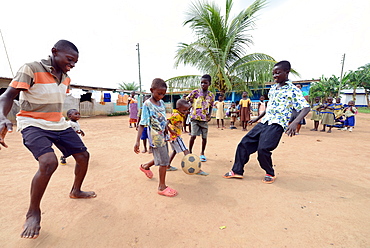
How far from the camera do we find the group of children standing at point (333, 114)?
29.4ft

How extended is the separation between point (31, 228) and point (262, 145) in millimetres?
3061

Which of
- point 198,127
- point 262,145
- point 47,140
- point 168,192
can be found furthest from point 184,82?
point 47,140

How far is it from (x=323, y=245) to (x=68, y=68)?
3.15m

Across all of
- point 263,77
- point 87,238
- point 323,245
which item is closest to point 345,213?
point 323,245

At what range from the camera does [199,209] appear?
2.26 m

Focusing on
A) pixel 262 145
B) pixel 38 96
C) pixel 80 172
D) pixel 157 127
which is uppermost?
pixel 38 96

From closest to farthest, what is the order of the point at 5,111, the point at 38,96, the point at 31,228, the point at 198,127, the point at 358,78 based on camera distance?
the point at 5,111
the point at 31,228
the point at 38,96
the point at 198,127
the point at 358,78

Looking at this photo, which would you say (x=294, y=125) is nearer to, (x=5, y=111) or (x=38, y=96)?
(x=38, y=96)

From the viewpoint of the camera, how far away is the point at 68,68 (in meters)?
2.04

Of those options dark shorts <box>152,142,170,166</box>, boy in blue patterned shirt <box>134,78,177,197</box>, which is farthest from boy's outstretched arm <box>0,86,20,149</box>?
dark shorts <box>152,142,170,166</box>

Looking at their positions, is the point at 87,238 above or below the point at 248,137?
below

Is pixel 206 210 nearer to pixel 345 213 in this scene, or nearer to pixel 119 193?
pixel 119 193

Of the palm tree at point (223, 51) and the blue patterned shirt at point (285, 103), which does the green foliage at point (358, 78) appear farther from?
the blue patterned shirt at point (285, 103)

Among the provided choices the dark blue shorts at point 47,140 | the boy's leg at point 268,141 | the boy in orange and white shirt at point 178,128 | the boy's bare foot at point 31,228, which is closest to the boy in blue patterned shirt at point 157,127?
the boy in orange and white shirt at point 178,128
